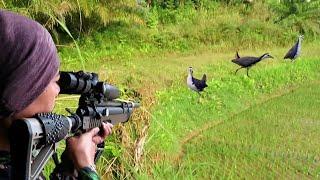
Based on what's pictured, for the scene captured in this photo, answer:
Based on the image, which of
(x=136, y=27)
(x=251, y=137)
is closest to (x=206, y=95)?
(x=251, y=137)

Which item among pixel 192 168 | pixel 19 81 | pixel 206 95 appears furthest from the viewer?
pixel 206 95

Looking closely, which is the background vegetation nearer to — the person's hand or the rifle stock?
the rifle stock

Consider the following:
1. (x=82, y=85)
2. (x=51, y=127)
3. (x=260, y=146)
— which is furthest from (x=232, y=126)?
(x=51, y=127)

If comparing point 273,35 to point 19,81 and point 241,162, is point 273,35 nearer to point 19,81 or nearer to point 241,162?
point 241,162

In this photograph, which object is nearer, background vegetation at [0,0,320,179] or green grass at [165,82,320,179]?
background vegetation at [0,0,320,179]

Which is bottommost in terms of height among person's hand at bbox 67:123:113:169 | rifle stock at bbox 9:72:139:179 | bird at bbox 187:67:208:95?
bird at bbox 187:67:208:95

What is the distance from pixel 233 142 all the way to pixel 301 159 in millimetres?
357

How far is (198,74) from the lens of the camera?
167 inches

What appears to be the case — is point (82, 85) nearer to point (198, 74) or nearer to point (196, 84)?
point (196, 84)

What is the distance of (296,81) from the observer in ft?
14.4

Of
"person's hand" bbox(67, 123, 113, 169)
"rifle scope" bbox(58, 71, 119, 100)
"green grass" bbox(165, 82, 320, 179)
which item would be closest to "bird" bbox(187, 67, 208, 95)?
"green grass" bbox(165, 82, 320, 179)

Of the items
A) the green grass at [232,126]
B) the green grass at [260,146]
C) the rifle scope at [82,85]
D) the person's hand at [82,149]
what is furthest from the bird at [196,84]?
the person's hand at [82,149]

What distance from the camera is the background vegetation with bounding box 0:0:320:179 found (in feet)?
8.43

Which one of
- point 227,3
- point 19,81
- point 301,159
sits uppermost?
point 19,81
